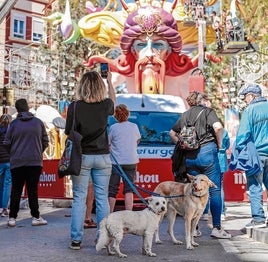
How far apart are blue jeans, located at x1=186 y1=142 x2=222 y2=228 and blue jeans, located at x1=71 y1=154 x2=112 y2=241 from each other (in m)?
1.29

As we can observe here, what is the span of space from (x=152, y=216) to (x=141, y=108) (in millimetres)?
6452

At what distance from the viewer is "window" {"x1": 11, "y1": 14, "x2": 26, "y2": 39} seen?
42812 millimetres

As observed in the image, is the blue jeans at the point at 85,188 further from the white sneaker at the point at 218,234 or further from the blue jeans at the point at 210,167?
the white sneaker at the point at 218,234

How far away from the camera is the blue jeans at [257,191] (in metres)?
7.09

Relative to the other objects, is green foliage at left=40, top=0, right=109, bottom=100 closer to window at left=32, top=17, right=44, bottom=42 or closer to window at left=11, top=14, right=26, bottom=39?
window at left=11, top=14, right=26, bottom=39

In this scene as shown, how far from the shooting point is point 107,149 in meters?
6.06

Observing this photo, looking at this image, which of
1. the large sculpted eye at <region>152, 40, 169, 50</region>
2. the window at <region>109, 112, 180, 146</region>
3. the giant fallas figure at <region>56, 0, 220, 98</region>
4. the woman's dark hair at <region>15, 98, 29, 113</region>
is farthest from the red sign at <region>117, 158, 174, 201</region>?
the large sculpted eye at <region>152, 40, 169, 50</region>

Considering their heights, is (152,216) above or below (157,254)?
above

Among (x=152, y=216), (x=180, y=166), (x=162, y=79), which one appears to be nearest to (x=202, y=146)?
(x=180, y=166)

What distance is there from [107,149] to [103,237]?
984 millimetres

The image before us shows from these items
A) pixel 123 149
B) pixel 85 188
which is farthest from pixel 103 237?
pixel 123 149

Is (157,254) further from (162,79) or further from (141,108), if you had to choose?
(162,79)

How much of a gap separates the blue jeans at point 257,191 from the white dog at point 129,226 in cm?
176

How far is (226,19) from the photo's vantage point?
23.6 m
